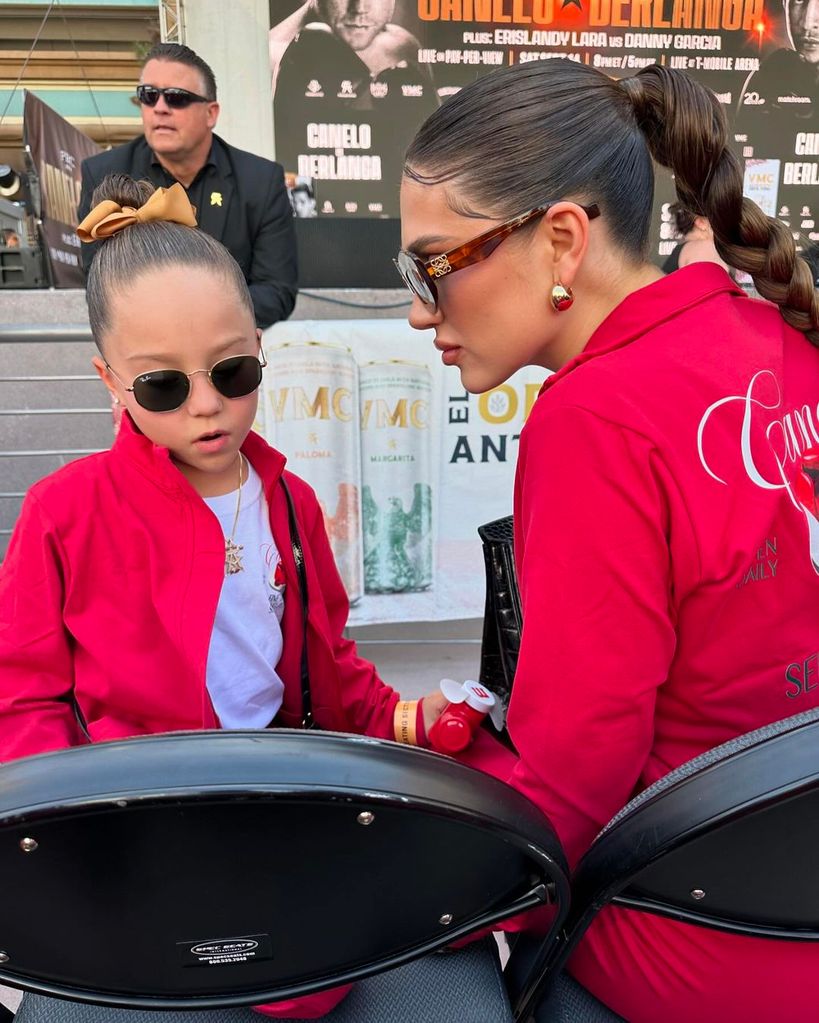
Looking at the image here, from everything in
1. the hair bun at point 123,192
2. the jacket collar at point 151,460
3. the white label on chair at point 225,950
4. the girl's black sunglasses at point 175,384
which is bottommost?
the white label on chair at point 225,950

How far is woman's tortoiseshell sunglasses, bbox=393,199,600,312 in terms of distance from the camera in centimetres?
96

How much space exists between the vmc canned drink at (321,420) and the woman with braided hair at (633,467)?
1915 mm

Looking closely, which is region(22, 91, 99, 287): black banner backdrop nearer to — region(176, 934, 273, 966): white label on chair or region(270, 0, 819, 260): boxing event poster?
region(270, 0, 819, 260): boxing event poster

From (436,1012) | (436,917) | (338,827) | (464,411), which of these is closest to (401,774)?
(338,827)

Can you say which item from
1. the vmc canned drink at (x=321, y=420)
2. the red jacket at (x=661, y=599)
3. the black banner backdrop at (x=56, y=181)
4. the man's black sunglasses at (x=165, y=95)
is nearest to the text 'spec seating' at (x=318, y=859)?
→ the red jacket at (x=661, y=599)

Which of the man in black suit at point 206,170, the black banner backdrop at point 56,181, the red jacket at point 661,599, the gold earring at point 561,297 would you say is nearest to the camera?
the red jacket at point 661,599

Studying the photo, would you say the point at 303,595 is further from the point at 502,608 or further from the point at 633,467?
the point at 633,467

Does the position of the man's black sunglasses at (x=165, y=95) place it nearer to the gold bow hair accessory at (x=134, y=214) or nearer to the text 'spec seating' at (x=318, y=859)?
the gold bow hair accessory at (x=134, y=214)

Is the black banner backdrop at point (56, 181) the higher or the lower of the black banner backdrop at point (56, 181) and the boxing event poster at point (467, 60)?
the lower

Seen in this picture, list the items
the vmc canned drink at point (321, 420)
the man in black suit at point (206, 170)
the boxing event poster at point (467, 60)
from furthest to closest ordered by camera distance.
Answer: the boxing event poster at point (467, 60) → the man in black suit at point (206, 170) → the vmc canned drink at point (321, 420)

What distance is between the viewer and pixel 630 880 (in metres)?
0.62

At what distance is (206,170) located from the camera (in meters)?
3.16

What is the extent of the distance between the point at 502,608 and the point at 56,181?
5825mm

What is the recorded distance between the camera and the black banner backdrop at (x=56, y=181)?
5.25 metres
